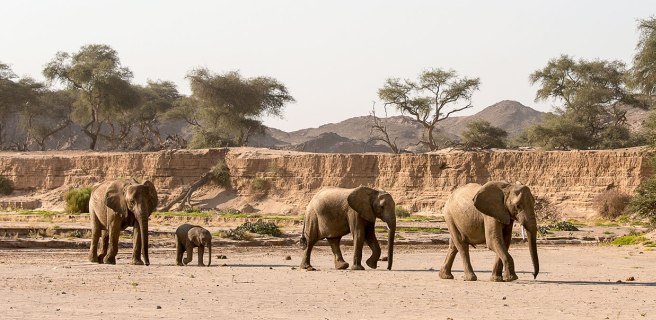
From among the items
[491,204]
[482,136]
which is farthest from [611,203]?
[491,204]

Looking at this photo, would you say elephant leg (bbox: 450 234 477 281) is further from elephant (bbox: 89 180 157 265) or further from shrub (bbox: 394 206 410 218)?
shrub (bbox: 394 206 410 218)

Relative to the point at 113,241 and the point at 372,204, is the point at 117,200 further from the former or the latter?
the point at 372,204

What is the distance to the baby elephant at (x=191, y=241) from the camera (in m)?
23.3

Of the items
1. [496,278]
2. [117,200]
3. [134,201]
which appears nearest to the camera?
[496,278]

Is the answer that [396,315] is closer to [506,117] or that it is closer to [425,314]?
[425,314]

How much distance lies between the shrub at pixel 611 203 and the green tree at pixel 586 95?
18.3 m

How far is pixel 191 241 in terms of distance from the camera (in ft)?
77.9

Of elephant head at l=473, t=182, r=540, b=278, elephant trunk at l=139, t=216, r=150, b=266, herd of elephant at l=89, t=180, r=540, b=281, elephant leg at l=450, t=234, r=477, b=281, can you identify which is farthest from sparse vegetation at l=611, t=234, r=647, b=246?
elephant trunk at l=139, t=216, r=150, b=266

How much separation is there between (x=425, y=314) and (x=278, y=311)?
1.93 meters

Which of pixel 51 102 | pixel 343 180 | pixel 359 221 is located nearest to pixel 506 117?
pixel 51 102

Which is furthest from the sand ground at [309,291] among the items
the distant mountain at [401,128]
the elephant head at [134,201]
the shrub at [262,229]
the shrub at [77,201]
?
the distant mountain at [401,128]

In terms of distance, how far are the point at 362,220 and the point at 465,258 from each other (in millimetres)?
3517

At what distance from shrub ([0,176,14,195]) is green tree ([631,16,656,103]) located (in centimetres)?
4151

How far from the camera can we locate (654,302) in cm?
1548
